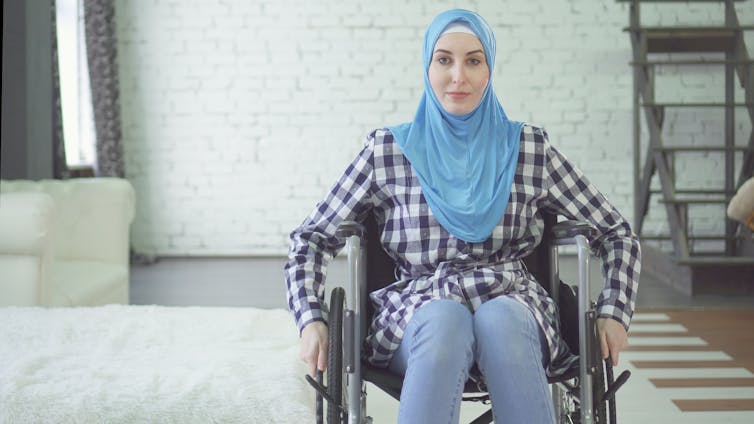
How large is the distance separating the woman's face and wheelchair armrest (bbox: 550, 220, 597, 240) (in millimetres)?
292

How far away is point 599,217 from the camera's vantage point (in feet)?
5.82

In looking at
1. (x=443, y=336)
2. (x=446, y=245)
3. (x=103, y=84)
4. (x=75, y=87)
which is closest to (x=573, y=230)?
(x=446, y=245)

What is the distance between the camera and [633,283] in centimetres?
170

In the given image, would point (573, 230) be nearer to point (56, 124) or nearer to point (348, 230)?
point (348, 230)

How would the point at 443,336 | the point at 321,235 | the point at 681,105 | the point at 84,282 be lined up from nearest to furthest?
the point at 443,336 < the point at 321,235 < the point at 84,282 < the point at 681,105

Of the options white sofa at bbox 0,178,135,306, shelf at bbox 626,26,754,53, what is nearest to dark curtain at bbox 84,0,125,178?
white sofa at bbox 0,178,135,306

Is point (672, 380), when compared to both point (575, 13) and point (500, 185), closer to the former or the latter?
point (500, 185)

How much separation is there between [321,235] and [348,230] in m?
0.12

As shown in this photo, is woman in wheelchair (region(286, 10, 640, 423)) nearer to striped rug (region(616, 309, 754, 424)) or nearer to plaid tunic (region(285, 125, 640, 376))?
plaid tunic (region(285, 125, 640, 376))

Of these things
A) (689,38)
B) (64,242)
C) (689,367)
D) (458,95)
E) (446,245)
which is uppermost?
(689,38)

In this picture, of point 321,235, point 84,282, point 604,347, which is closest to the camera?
point 604,347

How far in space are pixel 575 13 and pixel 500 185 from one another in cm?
486

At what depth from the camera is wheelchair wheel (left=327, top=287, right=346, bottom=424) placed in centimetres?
152

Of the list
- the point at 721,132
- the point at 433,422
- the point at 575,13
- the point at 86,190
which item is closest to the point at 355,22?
the point at 575,13
